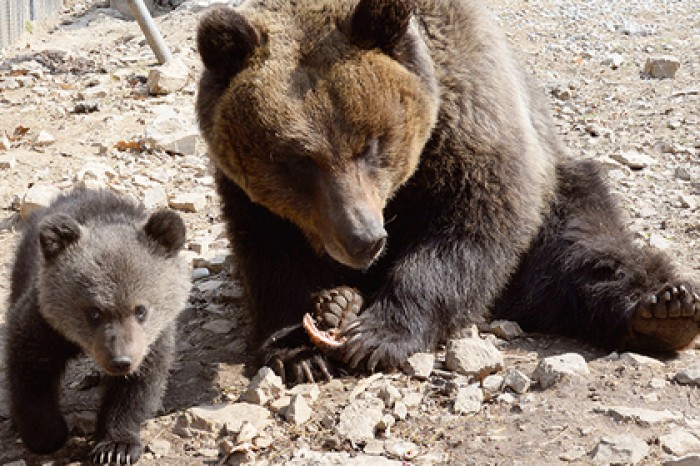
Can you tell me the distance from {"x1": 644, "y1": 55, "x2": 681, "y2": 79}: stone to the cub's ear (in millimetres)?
6663

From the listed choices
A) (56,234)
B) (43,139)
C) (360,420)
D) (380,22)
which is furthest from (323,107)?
(43,139)

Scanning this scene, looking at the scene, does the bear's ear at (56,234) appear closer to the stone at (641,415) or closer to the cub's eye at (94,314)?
the cub's eye at (94,314)

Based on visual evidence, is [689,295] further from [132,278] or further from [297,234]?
[132,278]

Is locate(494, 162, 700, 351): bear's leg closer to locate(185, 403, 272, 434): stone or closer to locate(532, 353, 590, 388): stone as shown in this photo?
locate(532, 353, 590, 388): stone

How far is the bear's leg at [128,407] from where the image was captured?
14.4 feet

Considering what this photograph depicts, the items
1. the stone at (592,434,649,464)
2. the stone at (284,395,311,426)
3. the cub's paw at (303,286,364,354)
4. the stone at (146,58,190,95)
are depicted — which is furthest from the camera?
the stone at (146,58,190,95)

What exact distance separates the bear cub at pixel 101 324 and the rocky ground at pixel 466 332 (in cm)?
20

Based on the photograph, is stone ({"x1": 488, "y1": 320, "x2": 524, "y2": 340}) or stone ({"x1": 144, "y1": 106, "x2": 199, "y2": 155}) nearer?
stone ({"x1": 488, "y1": 320, "x2": 524, "y2": 340})

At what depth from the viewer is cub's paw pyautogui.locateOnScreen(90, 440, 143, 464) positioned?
4.36 metres

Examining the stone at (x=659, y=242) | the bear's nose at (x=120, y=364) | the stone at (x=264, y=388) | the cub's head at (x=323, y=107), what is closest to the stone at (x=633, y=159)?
the stone at (x=659, y=242)

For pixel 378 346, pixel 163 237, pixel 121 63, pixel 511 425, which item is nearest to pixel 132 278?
pixel 163 237

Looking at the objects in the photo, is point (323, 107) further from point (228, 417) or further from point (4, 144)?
point (4, 144)

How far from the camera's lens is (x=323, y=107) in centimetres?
466

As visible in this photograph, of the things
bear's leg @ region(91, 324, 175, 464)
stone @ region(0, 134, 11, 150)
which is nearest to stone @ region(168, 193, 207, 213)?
stone @ region(0, 134, 11, 150)
